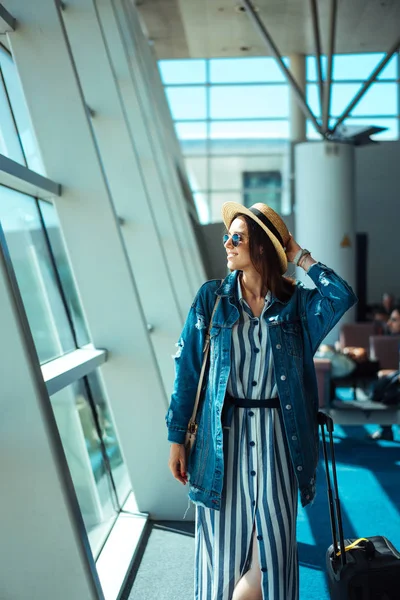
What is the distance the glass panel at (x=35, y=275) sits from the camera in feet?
16.6

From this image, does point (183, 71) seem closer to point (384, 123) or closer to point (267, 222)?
point (384, 123)

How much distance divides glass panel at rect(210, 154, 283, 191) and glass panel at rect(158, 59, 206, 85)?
9.35ft

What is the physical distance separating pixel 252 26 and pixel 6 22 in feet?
51.9

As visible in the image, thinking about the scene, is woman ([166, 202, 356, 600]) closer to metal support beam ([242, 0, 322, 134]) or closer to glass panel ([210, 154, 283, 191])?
metal support beam ([242, 0, 322, 134])

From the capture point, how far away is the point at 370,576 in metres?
3.10

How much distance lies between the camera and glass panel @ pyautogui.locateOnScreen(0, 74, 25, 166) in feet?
17.2

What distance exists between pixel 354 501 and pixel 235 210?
3970mm

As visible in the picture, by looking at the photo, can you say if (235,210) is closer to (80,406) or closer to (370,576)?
(370,576)

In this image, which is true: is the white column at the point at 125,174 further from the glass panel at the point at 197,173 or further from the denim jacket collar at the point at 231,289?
the glass panel at the point at 197,173

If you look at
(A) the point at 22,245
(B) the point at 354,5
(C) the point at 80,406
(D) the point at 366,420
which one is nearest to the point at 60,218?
(A) the point at 22,245

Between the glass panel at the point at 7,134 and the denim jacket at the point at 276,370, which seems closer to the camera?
the denim jacket at the point at 276,370

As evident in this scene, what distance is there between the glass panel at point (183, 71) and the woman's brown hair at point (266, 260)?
22898 mm

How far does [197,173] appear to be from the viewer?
2659 centimetres

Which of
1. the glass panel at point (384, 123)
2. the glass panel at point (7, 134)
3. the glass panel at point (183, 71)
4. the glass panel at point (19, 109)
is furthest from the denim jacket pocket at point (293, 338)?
the glass panel at point (183, 71)
